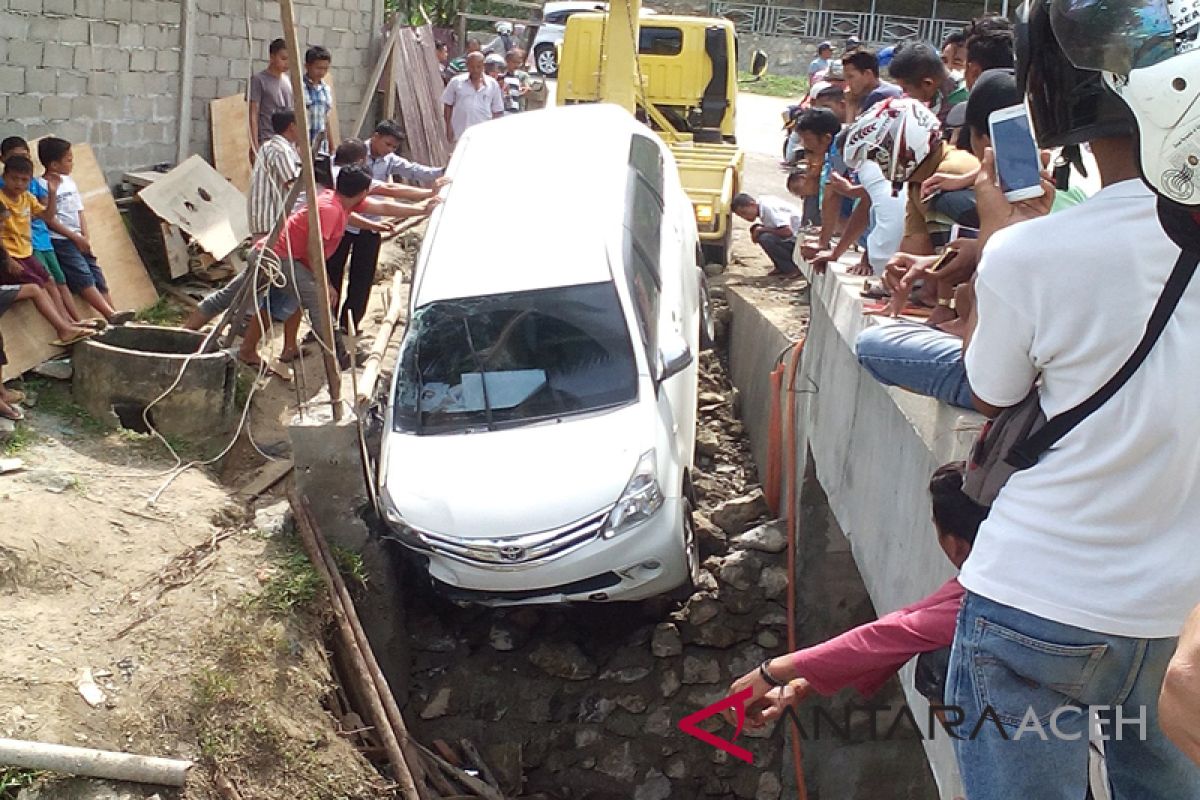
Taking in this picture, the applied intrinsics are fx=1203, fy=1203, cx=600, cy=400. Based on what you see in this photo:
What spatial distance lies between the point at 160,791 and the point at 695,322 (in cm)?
435

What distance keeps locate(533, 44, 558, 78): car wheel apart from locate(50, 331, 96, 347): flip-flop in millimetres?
17271

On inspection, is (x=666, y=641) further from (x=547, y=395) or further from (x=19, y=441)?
(x=19, y=441)

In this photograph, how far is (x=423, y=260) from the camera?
677 centimetres

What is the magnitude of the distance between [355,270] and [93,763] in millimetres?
4548

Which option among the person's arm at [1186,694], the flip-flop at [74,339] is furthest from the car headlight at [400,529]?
the person's arm at [1186,694]

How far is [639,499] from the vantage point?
572 cm

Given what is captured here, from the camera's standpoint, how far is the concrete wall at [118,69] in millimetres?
8164

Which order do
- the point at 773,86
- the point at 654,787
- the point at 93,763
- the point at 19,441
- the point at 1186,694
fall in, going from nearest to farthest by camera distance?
1. the point at 1186,694
2. the point at 93,763
3. the point at 19,441
4. the point at 654,787
5. the point at 773,86

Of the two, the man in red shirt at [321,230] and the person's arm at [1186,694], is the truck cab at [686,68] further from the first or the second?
the person's arm at [1186,694]

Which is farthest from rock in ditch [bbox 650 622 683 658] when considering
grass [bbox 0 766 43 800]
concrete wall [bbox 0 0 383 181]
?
concrete wall [bbox 0 0 383 181]

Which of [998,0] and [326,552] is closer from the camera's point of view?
[326,552]

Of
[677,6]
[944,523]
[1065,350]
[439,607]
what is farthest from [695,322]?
[677,6]

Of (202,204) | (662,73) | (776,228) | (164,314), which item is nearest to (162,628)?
(164,314)

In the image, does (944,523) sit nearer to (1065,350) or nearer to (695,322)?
(1065,350)
